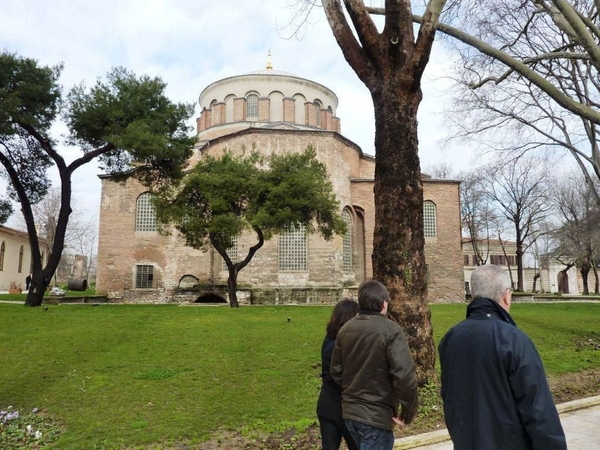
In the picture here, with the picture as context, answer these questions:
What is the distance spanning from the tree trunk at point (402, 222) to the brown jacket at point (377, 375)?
117 inches

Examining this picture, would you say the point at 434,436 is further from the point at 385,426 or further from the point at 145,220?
the point at 145,220

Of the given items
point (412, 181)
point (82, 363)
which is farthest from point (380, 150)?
point (82, 363)

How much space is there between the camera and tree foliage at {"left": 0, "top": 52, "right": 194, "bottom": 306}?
1641 cm

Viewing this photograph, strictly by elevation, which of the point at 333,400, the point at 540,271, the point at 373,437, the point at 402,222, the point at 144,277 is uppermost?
the point at 402,222

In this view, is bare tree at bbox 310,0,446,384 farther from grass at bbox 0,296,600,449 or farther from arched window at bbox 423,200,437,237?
arched window at bbox 423,200,437,237

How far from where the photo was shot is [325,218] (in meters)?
18.7

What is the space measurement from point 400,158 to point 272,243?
788 inches

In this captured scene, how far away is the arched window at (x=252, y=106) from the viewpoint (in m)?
34.0

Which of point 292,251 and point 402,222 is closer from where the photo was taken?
point 402,222

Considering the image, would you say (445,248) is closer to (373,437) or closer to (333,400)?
(333,400)

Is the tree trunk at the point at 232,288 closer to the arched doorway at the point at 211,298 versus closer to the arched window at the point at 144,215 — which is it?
the arched doorway at the point at 211,298

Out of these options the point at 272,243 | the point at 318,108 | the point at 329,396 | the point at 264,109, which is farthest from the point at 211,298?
the point at 329,396

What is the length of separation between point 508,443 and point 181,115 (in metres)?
18.6

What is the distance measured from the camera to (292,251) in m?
26.1
